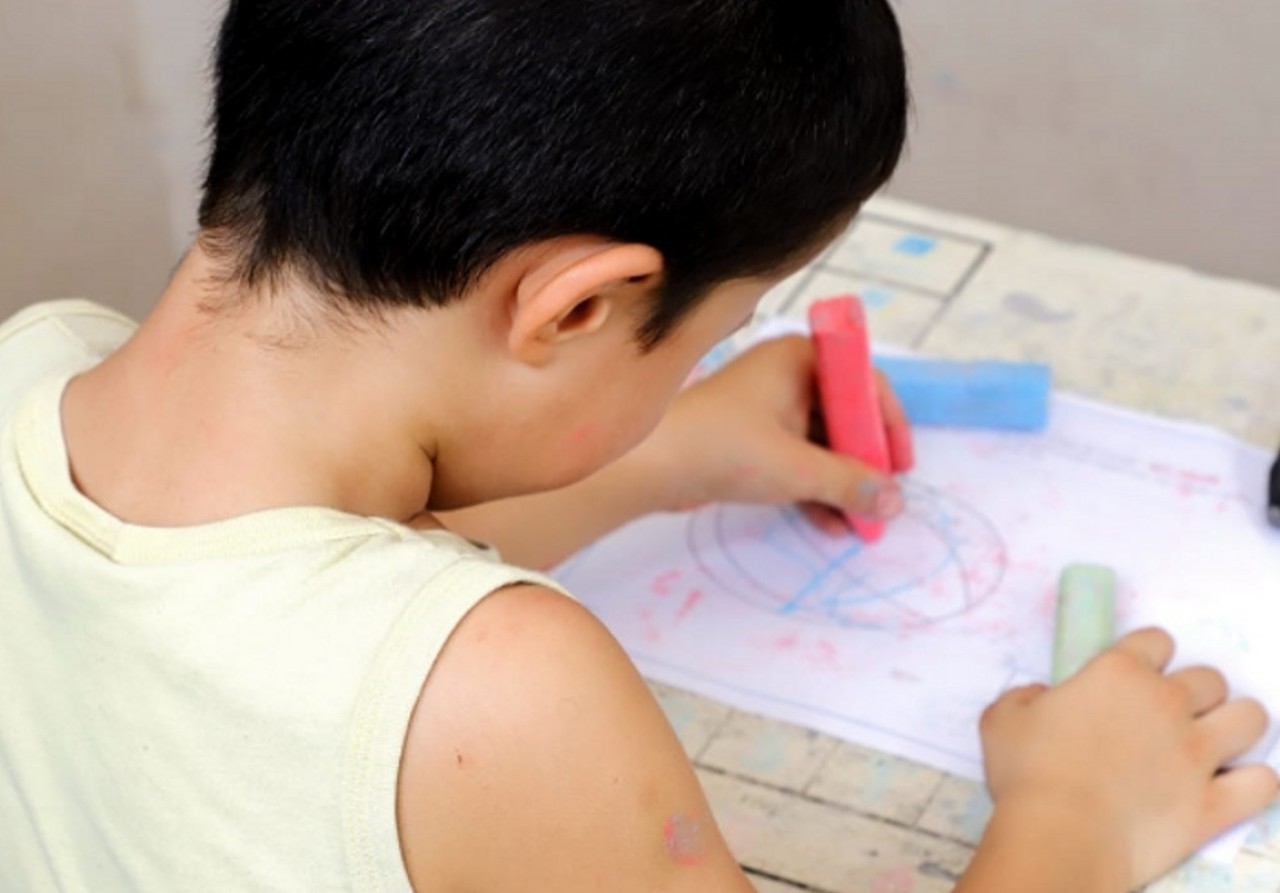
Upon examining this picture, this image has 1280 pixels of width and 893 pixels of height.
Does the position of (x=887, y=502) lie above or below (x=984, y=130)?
above

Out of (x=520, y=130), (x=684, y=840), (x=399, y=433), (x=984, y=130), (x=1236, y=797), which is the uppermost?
(x=520, y=130)

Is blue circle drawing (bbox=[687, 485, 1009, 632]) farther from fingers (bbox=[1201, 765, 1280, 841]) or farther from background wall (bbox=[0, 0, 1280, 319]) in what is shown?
background wall (bbox=[0, 0, 1280, 319])

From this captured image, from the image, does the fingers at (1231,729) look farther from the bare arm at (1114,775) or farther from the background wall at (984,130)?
the background wall at (984,130)

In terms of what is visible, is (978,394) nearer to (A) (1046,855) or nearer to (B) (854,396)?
(B) (854,396)

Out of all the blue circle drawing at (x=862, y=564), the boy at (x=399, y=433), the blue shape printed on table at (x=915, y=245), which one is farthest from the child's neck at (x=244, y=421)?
the blue shape printed on table at (x=915, y=245)

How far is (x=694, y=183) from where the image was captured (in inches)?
Answer: 22.5

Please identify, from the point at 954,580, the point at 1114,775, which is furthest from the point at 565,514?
the point at 1114,775

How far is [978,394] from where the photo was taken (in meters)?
0.94

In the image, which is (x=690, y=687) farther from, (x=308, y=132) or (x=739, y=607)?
(x=308, y=132)

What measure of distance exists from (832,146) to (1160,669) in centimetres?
32

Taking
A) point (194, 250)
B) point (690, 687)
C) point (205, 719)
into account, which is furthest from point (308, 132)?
point (690, 687)

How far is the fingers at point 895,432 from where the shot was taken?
923 mm

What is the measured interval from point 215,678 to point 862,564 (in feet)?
1.24

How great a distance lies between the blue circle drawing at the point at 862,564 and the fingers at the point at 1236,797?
5.8 inches
